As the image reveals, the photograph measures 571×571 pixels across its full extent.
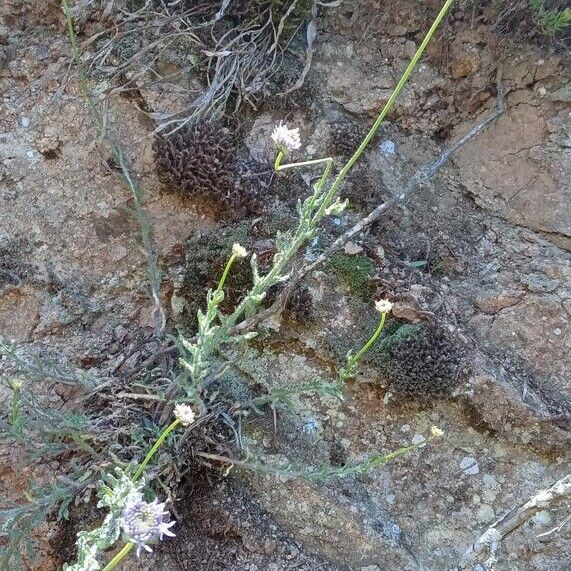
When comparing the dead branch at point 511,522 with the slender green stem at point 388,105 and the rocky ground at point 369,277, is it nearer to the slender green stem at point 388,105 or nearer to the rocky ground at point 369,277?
the rocky ground at point 369,277

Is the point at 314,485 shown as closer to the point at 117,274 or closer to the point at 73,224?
the point at 117,274

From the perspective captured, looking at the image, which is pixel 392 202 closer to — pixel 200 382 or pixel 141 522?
pixel 200 382

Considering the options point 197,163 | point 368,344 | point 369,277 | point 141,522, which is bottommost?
point 369,277

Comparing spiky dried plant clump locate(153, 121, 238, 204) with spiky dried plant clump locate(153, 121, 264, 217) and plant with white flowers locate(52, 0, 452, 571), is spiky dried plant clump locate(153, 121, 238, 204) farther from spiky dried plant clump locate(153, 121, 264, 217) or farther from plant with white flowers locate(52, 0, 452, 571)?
plant with white flowers locate(52, 0, 452, 571)

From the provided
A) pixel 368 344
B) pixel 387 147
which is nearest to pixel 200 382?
pixel 368 344

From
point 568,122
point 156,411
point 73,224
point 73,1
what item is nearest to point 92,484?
point 156,411

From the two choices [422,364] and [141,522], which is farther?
[422,364]

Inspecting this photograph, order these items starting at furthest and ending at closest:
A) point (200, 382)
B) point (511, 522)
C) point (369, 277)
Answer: point (369, 277) → point (200, 382) → point (511, 522)
